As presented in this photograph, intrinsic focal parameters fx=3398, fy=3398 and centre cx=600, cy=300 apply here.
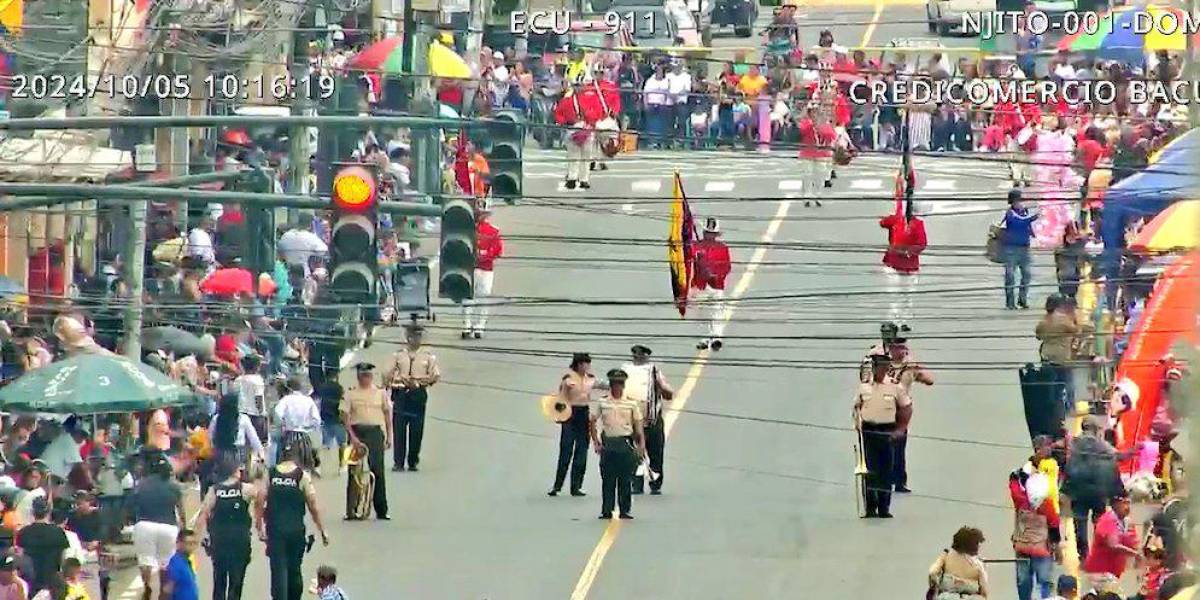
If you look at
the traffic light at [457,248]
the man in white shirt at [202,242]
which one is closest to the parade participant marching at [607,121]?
the man in white shirt at [202,242]

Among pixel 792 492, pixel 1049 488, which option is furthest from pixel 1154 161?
pixel 1049 488

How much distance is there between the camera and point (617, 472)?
28656mm

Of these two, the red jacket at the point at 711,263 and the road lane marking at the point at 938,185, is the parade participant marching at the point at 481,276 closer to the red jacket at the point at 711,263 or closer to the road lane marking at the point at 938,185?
the red jacket at the point at 711,263

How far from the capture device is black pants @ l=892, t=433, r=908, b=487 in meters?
29.3

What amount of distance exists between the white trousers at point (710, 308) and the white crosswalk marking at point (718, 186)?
936 cm

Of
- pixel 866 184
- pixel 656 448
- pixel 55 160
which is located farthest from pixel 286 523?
pixel 866 184

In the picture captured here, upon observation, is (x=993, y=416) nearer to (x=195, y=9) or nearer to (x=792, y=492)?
(x=792, y=492)

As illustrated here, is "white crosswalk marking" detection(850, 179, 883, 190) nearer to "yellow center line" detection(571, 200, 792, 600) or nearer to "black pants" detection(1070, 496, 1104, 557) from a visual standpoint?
"yellow center line" detection(571, 200, 792, 600)

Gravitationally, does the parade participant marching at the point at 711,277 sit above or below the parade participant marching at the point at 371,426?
above

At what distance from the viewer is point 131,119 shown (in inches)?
898

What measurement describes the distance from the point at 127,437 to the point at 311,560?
3814 millimetres

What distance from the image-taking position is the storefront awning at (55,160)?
35125 millimetres

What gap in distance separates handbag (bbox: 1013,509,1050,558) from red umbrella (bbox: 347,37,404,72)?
20084mm
